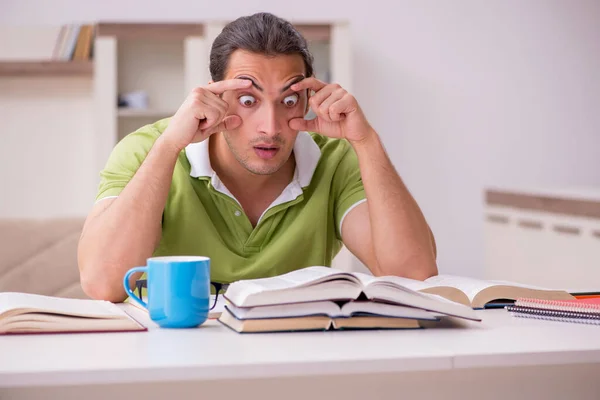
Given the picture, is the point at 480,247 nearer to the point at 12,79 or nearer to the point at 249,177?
the point at 12,79

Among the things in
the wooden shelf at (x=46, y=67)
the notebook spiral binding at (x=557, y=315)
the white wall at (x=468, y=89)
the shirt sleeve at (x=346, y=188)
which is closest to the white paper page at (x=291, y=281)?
the notebook spiral binding at (x=557, y=315)

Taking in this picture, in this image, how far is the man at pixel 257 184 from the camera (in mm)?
1678

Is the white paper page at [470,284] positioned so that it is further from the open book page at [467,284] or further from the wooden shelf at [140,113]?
the wooden shelf at [140,113]

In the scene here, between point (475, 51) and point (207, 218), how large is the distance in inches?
142

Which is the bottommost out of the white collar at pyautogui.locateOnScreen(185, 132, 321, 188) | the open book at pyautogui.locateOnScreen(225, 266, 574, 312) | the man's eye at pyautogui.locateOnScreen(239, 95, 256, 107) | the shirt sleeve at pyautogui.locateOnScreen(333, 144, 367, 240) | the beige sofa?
the beige sofa

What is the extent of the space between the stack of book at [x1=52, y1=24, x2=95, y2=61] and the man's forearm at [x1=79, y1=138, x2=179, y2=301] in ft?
9.50

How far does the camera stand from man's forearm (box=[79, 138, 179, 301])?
154 centimetres

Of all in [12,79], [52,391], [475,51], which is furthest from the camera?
A: [475,51]

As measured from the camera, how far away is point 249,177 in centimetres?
192

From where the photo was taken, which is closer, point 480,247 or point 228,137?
point 228,137

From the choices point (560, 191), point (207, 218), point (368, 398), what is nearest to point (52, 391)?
point (368, 398)

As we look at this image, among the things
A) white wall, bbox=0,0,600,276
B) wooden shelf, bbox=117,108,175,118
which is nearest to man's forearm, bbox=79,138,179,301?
wooden shelf, bbox=117,108,175,118

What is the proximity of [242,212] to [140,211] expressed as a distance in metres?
0.27

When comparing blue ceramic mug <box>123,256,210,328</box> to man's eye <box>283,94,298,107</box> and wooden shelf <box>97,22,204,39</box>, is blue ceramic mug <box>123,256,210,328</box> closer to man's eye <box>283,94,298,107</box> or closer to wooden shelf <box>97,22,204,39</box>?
man's eye <box>283,94,298,107</box>
